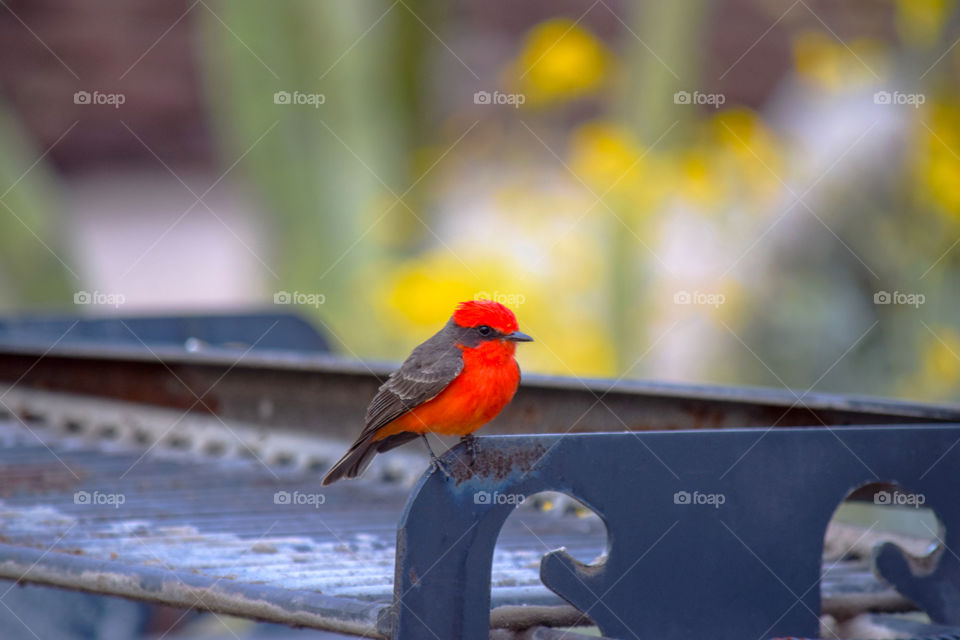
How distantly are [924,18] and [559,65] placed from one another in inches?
71.7

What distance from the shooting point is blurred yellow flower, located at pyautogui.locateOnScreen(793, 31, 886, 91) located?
628 centimetres

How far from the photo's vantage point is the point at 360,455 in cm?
258

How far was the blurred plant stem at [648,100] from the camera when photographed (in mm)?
5590

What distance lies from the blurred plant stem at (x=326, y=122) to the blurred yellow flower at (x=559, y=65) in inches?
29.8

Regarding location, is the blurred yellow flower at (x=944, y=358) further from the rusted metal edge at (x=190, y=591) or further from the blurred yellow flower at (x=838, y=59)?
the rusted metal edge at (x=190, y=591)

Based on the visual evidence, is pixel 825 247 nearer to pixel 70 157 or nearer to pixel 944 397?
pixel 944 397

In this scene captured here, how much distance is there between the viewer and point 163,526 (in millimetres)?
2420
